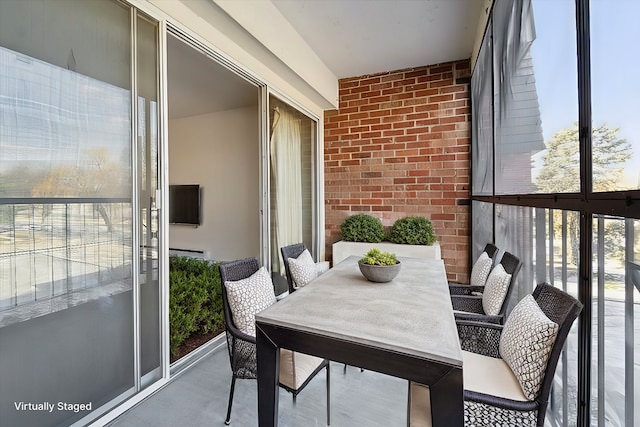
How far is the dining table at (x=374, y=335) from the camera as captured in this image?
0.91 meters

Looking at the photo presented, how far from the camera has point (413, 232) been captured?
3.55 m

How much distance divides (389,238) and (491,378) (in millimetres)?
2624

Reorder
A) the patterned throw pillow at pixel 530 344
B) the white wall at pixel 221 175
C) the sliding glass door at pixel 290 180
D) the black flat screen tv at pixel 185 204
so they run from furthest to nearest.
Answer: the black flat screen tv at pixel 185 204
the white wall at pixel 221 175
the sliding glass door at pixel 290 180
the patterned throw pillow at pixel 530 344

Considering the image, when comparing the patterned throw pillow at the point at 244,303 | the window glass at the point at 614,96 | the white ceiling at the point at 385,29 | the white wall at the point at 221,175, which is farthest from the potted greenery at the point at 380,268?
the white wall at the point at 221,175

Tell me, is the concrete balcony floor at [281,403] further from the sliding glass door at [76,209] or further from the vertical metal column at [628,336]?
the vertical metal column at [628,336]

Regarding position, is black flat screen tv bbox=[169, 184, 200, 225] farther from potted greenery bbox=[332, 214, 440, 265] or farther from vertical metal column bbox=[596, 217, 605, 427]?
vertical metal column bbox=[596, 217, 605, 427]

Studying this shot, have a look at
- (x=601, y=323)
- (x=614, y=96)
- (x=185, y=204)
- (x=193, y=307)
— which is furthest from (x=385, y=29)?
(x=185, y=204)

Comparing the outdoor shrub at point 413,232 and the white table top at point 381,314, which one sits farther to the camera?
the outdoor shrub at point 413,232

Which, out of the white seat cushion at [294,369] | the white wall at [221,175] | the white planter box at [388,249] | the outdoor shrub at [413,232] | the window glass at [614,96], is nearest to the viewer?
the window glass at [614,96]

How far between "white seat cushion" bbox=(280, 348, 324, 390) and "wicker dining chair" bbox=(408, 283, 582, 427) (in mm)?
496

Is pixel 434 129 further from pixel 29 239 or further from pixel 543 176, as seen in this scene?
pixel 29 239

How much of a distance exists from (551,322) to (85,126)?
221cm

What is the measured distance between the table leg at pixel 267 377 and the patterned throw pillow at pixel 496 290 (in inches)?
50.4

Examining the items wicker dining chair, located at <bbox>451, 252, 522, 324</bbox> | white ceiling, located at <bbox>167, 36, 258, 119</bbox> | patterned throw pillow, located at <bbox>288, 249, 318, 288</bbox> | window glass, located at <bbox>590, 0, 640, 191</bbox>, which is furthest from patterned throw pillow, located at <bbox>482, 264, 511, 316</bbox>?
white ceiling, located at <bbox>167, 36, 258, 119</bbox>
